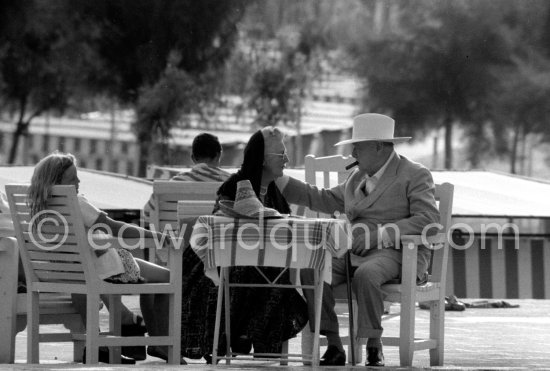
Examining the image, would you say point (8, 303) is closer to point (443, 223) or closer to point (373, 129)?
point (373, 129)

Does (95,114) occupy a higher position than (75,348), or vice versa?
(95,114)

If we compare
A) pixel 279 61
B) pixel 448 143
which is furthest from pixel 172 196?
pixel 448 143

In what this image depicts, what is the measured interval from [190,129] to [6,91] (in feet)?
14.1

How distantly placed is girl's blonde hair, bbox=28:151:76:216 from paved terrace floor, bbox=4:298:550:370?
2.11 ft

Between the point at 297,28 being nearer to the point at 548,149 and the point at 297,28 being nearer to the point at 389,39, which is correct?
the point at 389,39

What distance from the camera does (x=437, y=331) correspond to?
641 centimetres

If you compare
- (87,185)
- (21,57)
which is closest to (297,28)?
(21,57)

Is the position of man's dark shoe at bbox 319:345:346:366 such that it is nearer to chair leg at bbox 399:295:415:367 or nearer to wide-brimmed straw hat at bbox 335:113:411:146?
chair leg at bbox 399:295:415:367

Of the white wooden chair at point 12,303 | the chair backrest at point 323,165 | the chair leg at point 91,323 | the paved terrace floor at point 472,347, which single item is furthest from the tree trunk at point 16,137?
the chair leg at point 91,323

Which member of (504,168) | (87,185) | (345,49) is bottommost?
(87,185)

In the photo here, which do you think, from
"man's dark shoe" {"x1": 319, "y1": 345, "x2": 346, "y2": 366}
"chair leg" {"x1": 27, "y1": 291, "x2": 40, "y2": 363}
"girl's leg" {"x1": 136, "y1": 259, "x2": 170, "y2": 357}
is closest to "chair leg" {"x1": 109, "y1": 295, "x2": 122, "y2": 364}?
"girl's leg" {"x1": 136, "y1": 259, "x2": 170, "y2": 357}

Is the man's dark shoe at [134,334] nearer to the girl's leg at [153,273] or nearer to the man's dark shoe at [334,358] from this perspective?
the girl's leg at [153,273]

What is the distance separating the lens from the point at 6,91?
3441 cm

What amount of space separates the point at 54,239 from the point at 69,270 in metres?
0.14
